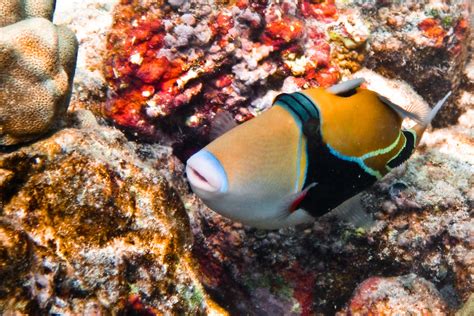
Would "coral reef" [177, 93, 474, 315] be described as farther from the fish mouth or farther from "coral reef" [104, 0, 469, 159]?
the fish mouth

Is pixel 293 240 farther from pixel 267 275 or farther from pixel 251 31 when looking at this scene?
pixel 251 31

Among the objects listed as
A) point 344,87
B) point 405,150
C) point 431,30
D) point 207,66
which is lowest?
point 207,66

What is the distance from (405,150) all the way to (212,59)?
6.70ft

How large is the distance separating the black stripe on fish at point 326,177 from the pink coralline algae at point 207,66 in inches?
67.4

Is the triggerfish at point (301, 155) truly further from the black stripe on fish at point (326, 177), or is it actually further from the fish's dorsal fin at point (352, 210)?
the fish's dorsal fin at point (352, 210)

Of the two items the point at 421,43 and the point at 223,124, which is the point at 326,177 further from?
the point at 421,43

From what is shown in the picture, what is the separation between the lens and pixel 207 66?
3.57 m

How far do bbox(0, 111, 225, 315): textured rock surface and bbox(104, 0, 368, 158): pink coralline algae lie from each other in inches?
41.7

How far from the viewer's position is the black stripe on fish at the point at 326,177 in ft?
5.84

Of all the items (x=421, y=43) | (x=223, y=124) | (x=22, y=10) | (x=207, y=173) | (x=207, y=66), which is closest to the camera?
(x=207, y=173)

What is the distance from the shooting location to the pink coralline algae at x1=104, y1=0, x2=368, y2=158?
3.59 m

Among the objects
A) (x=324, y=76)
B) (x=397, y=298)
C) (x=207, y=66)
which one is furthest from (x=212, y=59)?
(x=397, y=298)

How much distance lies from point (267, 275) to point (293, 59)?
1.99 m

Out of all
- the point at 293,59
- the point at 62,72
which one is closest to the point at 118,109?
the point at 62,72
